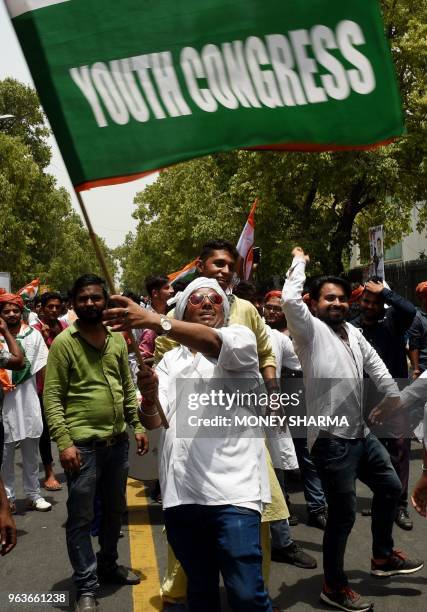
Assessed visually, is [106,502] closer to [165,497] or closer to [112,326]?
[165,497]

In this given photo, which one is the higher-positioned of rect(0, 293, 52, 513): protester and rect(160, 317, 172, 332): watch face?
rect(160, 317, 172, 332): watch face

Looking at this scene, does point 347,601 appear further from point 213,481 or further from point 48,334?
point 48,334

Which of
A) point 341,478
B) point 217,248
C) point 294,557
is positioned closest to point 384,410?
point 341,478

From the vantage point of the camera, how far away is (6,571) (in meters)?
5.30

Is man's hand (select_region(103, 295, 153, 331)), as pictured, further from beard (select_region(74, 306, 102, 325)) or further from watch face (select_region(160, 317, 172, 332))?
beard (select_region(74, 306, 102, 325))

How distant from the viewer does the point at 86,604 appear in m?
4.44

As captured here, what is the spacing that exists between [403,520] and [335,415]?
194 centimetres

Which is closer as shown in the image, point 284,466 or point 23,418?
point 284,466

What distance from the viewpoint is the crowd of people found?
10.6 feet

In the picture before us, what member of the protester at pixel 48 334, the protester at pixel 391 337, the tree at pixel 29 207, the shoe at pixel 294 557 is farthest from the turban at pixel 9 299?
the tree at pixel 29 207

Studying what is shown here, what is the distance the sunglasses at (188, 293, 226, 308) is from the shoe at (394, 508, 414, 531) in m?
3.20

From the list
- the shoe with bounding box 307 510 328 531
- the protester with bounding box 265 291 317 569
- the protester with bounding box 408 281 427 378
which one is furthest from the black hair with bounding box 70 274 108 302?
the protester with bounding box 408 281 427 378

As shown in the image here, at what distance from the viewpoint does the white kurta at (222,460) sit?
323 cm

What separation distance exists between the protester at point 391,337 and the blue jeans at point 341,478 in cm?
99
